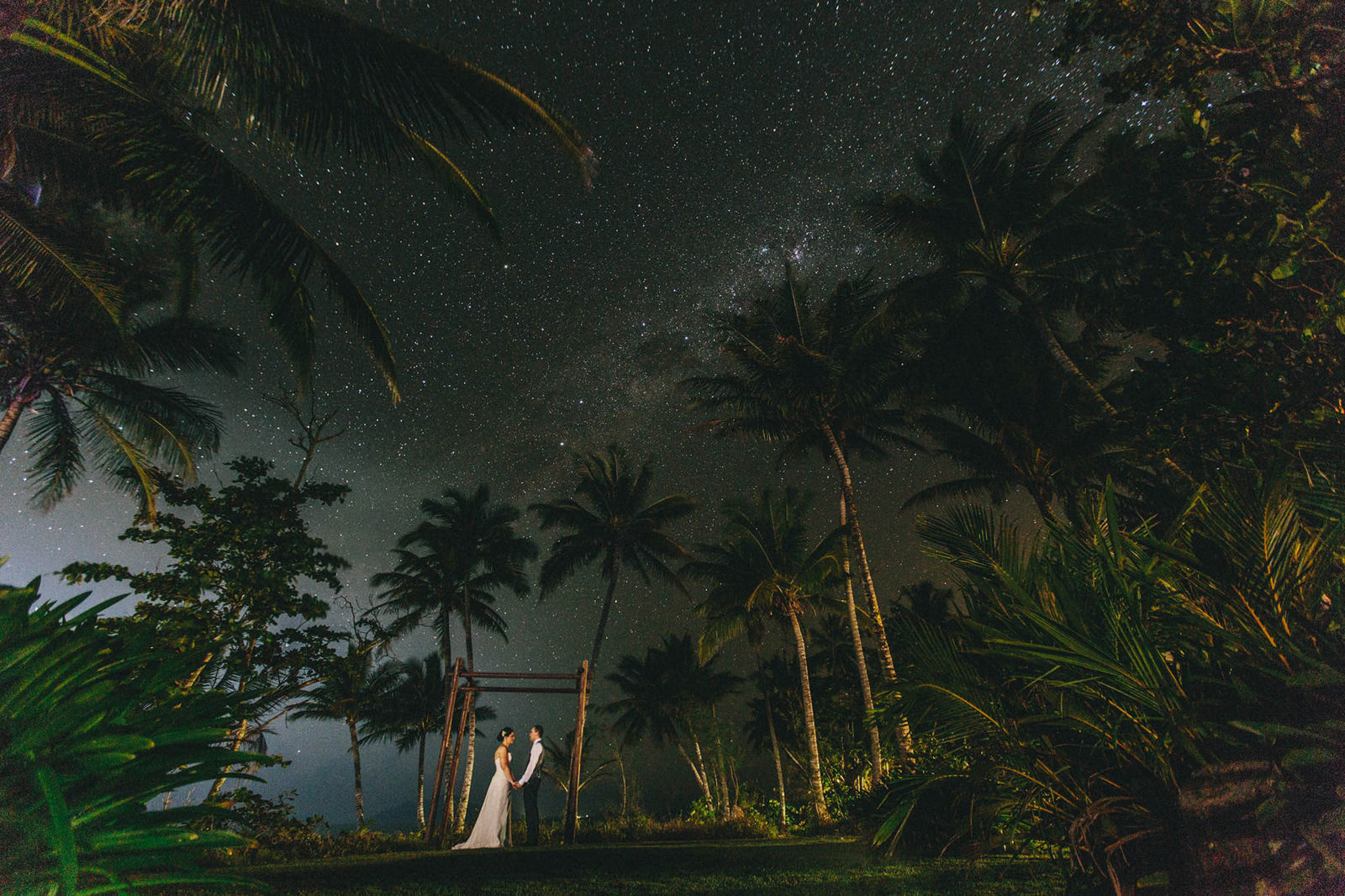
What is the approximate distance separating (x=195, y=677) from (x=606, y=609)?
76.6 ft

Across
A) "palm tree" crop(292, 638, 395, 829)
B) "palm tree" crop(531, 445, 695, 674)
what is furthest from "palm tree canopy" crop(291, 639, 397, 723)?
"palm tree" crop(531, 445, 695, 674)

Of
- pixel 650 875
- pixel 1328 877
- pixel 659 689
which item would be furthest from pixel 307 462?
pixel 659 689

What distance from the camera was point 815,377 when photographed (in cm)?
1642

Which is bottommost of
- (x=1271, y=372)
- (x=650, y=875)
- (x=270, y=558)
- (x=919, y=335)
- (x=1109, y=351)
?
(x=650, y=875)

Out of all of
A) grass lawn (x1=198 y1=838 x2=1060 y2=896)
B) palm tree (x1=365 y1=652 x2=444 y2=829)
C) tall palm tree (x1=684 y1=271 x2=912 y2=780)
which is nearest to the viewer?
grass lawn (x1=198 y1=838 x2=1060 y2=896)

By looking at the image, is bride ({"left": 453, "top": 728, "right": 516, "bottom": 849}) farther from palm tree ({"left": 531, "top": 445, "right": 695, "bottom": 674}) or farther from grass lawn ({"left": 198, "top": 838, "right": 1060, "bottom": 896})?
palm tree ({"left": 531, "top": 445, "right": 695, "bottom": 674})

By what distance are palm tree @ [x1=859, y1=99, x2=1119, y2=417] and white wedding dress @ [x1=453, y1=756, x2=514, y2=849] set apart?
45.5 feet

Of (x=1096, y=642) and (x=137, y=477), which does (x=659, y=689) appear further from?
(x=1096, y=642)

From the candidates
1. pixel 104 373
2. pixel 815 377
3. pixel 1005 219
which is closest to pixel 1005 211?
pixel 1005 219

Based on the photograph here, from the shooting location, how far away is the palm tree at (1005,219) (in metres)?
13.6

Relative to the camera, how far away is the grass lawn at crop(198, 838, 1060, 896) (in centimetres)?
439

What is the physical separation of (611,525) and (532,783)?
14868 mm

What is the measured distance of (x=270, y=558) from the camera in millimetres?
8594

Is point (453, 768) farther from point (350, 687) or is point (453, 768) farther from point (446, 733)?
point (350, 687)
